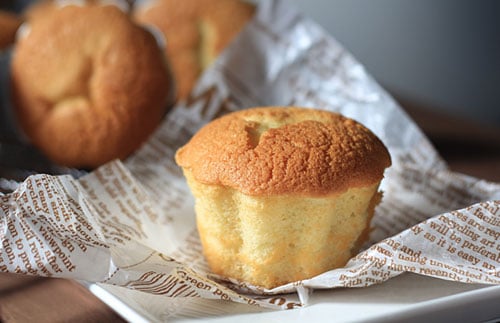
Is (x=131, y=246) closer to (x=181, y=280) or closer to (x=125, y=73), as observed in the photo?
(x=181, y=280)

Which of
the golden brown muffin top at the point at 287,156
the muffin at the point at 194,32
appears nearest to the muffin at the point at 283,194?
the golden brown muffin top at the point at 287,156

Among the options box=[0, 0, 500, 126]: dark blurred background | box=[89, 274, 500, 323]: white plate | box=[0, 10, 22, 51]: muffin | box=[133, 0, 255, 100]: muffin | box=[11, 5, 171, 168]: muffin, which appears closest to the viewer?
box=[89, 274, 500, 323]: white plate

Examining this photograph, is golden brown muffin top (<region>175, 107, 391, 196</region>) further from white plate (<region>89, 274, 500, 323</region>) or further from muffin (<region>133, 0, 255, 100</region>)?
muffin (<region>133, 0, 255, 100</region>)

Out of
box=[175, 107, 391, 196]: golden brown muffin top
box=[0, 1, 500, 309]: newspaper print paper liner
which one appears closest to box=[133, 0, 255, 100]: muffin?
box=[0, 1, 500, 309]: newspaper print paper liner

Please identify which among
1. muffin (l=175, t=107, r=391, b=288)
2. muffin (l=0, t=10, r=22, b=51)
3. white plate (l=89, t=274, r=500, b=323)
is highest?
muffin (l=0, t=10, r=22, b=51)

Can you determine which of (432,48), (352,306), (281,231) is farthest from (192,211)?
(432,48)
